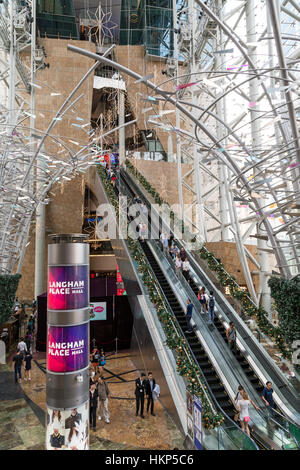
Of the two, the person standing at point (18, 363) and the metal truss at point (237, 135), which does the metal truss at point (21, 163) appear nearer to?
the metal truss at point (237, 135)

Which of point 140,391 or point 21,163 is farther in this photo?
point 21,163

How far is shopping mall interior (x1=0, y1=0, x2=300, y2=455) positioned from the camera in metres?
7.22

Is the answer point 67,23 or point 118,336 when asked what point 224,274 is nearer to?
point 118,336

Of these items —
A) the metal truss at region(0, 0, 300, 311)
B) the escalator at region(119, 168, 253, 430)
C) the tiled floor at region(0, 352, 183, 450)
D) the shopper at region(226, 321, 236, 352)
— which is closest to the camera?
the metal truss at region(0, 0, 300, 311)

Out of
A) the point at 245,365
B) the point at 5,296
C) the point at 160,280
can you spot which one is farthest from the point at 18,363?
the point at 245,365

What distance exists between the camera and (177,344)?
9.41 meters

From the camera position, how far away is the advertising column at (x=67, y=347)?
7.29m

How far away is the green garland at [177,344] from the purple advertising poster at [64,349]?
2.80m

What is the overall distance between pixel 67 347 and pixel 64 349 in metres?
0.08

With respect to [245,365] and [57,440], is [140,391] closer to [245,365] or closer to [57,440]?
[57,440]

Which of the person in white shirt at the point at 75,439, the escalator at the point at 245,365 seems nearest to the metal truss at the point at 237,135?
the escalator at the point at 245,365

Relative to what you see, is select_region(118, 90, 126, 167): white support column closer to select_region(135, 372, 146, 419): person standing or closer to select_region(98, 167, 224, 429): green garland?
select_region(98, 167, 224, 429): green garland

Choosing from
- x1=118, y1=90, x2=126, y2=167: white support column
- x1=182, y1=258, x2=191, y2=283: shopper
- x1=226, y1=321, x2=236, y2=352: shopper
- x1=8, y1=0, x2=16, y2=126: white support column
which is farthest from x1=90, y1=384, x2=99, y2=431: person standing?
x1=118, y1=90, x2=126, y2=167: white support column

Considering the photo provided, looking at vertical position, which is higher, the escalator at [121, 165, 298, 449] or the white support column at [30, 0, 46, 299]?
the white support column at [30, 0, 46, 299]
